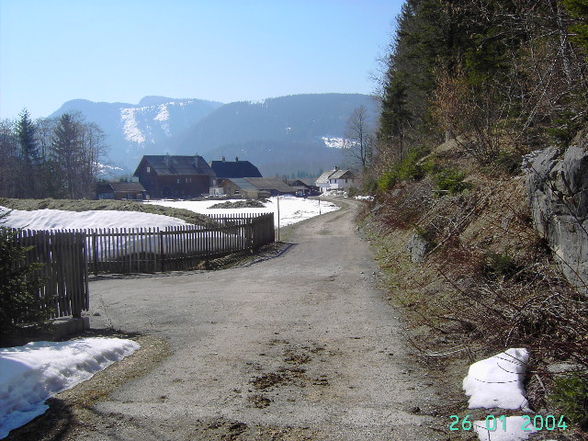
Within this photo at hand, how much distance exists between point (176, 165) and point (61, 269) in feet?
370

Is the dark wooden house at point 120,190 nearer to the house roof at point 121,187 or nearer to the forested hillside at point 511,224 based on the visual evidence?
the house roof at point 121,187

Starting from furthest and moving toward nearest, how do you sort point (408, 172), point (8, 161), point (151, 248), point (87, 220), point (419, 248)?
point (8, 161) → point (87, 220) → point (408, 172) → point (151, 248) → point (419, 248)

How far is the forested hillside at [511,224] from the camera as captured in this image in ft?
20.0

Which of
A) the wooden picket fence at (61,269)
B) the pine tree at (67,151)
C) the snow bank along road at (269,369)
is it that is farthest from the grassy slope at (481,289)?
the pine tree at (67,151)

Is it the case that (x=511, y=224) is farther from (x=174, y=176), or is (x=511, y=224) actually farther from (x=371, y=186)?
(x=174, y=176)

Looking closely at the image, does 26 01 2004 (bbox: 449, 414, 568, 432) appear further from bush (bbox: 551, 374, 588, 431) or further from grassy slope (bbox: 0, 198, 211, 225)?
grassy slope (bbox: 0, 198, 211, 225)

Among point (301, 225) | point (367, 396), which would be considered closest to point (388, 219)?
point (301, 225)

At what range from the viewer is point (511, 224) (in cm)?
1080

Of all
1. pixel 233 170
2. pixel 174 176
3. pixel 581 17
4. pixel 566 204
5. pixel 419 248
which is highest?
pixel 581 17

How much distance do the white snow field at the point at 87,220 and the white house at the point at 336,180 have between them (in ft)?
371

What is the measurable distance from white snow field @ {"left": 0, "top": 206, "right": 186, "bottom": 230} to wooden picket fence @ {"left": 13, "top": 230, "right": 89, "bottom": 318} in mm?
14647

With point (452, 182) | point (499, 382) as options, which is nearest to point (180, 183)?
point (452, 182)

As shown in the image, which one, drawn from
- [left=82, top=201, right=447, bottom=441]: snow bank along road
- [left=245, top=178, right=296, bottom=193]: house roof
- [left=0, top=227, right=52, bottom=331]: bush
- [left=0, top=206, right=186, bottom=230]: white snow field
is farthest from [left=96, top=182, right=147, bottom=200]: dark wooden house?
[left=0, top=227, right=52, bottom=331]: bush

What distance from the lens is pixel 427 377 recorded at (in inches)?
264
